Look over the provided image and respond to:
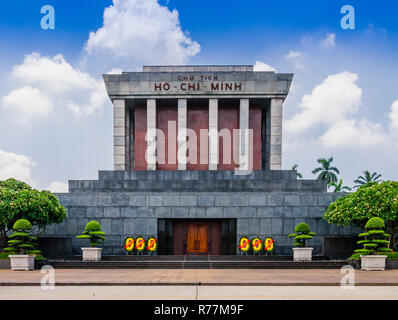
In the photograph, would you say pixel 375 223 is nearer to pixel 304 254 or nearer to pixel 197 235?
pixel 304 254

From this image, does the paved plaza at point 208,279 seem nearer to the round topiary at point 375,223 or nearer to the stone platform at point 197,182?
the round topiary at point 375,223

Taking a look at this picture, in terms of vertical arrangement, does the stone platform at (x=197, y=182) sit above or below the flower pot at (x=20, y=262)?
above

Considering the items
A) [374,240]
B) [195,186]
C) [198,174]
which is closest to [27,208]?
[195,186]

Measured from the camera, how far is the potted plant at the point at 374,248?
19.8 meters

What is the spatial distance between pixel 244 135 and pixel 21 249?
2006 cm

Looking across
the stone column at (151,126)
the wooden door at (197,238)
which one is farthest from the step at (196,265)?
the stone column at (151,126)

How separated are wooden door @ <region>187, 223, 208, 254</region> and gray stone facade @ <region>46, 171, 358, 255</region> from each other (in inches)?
37.6

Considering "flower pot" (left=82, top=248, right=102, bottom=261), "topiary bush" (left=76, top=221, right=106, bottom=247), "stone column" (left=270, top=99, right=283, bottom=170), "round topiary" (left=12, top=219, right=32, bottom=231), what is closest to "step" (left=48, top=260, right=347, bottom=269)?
"flower pot" (left=82, top=248, right=102, bottom=261)

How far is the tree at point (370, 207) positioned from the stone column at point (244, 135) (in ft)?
35.5

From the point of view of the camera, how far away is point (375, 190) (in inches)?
890

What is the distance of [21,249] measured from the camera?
68.9 ft

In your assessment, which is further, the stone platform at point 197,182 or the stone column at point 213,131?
the stone column at point 213,131
